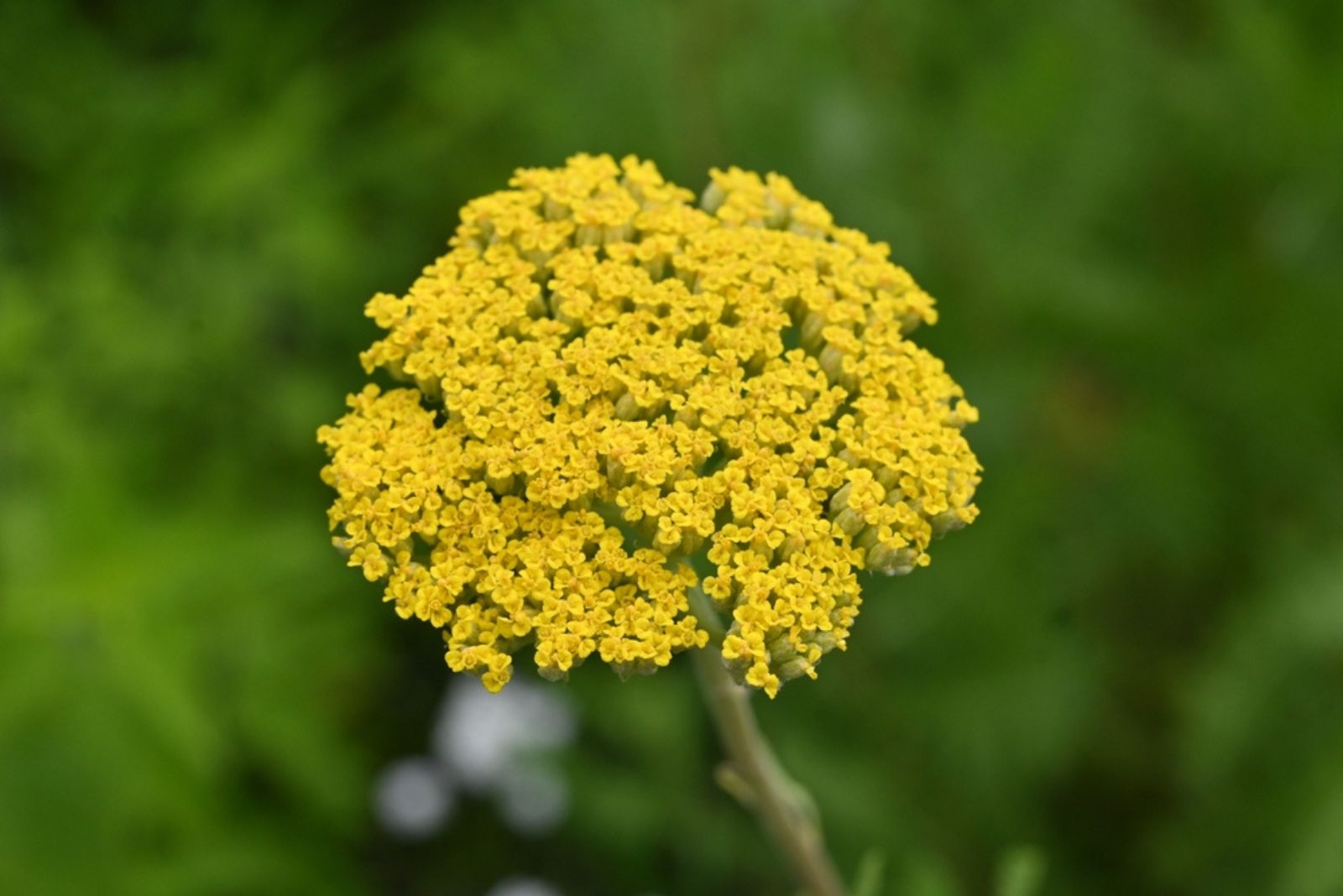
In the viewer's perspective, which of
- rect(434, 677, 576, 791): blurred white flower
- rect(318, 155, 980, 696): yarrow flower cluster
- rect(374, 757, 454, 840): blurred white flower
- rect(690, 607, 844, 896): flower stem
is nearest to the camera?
rect(318, 155, 980, 696): yarrow flower cluster

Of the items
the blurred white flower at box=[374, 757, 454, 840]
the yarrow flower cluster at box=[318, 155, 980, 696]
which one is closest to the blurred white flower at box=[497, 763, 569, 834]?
the blurred white flower at box=[374, 757, 454, 840]

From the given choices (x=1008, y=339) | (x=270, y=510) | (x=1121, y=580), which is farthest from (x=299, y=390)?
(x=1121, y=580)

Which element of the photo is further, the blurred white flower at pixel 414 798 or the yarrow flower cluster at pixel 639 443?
the blurred white flower at pixel 414 798

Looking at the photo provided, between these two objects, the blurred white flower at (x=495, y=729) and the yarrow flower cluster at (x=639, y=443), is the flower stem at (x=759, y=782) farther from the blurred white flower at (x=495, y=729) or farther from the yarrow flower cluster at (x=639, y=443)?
the blurred white flower at (x=495, y=729)

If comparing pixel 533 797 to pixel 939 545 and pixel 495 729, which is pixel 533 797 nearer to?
pixel 495 729

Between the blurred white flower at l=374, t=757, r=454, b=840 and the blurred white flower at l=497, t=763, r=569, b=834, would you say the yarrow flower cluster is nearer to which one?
the blurred white flower at l=497, t=763, r=569, b=834

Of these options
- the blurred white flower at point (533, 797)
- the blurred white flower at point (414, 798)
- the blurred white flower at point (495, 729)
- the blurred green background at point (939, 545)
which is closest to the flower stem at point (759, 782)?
the blurred green background at point (939, 545)
